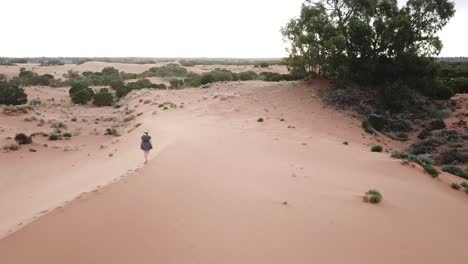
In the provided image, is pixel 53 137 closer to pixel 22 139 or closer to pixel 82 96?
pixel 22 139

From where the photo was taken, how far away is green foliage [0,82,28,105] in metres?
29.5

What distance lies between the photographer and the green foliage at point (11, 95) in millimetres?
29484

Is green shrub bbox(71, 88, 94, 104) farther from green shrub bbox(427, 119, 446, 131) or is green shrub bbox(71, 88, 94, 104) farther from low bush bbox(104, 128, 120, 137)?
green shrub bbox(427, 119, 446, 131)

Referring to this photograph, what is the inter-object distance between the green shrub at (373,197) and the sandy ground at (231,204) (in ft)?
0.66

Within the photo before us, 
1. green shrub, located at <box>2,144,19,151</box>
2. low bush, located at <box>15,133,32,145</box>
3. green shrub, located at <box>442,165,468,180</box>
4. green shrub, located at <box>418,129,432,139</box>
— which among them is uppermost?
green shrub, located at <box>418,129,432,139</box>

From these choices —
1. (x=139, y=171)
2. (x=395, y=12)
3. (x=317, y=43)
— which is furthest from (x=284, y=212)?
(x=395, y=12)

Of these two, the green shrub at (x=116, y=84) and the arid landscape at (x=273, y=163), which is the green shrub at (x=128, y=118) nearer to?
the arid landscape at (x=273, y=163)

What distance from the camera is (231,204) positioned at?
815 centimetres

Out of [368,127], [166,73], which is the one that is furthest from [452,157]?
[166,73]

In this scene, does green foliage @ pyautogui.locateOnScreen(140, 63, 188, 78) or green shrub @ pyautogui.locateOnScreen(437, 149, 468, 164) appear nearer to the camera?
green shrub @ pyautogui.locateOnScreen(437, 149, 468, 164)

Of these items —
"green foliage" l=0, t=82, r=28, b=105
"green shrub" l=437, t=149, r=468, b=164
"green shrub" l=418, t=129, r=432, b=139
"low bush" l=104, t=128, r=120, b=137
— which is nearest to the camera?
"green shrub" l=437, t=149, r=468, b=164

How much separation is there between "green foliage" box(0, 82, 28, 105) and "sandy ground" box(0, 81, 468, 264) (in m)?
15.4

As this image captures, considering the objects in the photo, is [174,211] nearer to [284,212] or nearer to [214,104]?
[284,212]

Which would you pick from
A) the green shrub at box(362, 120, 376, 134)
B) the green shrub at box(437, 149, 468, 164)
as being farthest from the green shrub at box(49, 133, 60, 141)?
the green shrub at box(437, 149, 468, 164)
